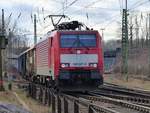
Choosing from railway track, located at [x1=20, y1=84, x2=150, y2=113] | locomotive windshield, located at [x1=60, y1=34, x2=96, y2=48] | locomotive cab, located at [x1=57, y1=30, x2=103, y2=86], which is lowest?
railway track, located at [x1=20, y1=84, x2=150, y2=113]

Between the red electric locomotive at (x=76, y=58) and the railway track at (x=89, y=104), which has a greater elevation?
the red electric locomotive at (x=76, y=58)

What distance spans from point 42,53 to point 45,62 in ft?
5.78

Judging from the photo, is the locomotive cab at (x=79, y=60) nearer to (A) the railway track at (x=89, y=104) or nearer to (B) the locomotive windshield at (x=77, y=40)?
(B) the locomotive windshield at (x=77, y=40)

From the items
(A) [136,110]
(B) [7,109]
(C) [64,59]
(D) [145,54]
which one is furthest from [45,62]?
(D) [145,54]

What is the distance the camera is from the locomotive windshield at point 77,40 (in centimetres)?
2854

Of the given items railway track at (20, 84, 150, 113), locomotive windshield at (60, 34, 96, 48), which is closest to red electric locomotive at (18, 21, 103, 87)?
locomotive windshield at (60, 34, 96, 48)

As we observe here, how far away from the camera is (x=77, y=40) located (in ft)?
94.0

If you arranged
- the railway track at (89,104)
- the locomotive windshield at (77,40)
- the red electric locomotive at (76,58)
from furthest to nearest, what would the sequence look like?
the locomotive windshield at (77,40) → the red electric locomotive at (76,58) → the railway track at (89,104)

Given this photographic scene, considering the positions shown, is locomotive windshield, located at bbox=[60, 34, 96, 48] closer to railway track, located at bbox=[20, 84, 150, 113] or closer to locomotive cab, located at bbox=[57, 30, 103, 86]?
locomotive cab, located at bbox=[57, 30, 103, 86]

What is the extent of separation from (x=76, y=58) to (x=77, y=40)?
104 cm

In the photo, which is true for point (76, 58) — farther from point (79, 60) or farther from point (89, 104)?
point (89, 104)

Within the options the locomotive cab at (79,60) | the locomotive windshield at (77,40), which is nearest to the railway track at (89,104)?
the locomotive cab at (79,60)

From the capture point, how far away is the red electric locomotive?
2803 centimetres

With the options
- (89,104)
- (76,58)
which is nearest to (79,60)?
(76,58)
